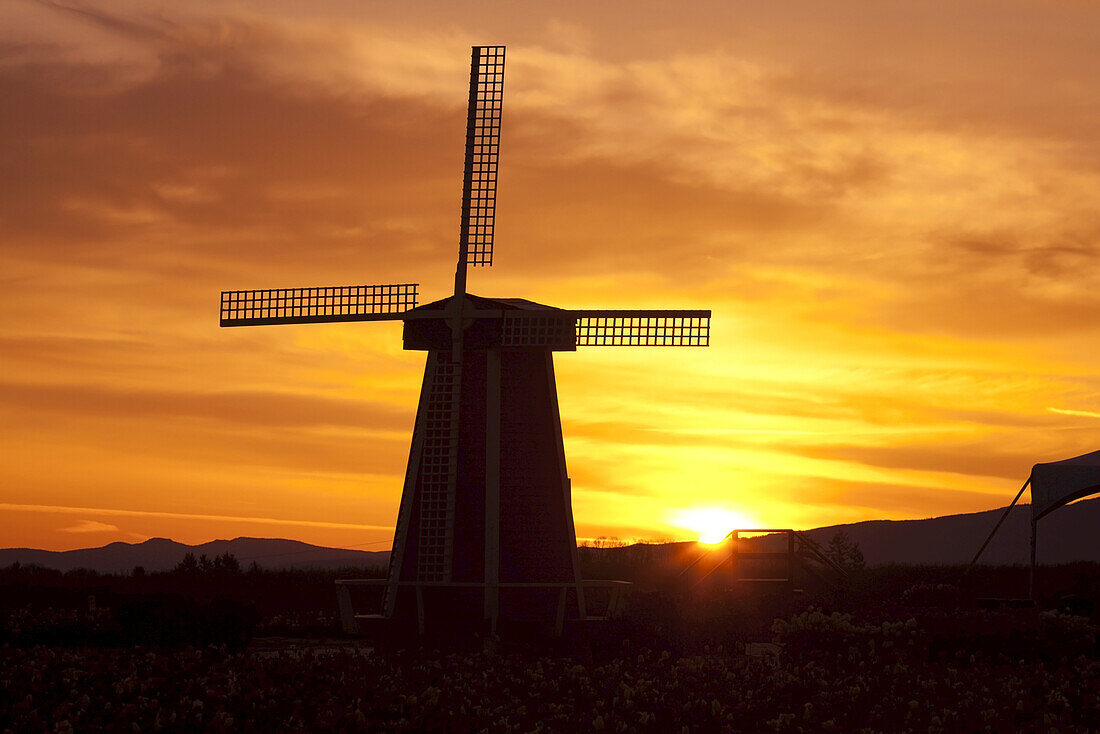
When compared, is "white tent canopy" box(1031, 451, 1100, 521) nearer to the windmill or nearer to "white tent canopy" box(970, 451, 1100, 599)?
"white tent canopy" box(970, 451, 1100, 599)

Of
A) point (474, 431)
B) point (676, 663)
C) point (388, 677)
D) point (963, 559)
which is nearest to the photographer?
point (388, 677)

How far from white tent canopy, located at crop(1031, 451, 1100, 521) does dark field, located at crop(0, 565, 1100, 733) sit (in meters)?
4.05

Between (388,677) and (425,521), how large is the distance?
10.8 meters

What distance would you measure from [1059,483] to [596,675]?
64.7ft

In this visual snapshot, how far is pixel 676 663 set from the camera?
81.9 feet

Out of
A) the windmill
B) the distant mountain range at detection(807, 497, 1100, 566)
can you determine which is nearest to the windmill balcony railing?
the windmill

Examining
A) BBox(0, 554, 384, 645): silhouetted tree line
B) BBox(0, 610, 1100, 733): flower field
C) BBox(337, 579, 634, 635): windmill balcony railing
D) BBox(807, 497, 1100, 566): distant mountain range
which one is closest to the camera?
BBox(0, 610, 1100, 733): flower field

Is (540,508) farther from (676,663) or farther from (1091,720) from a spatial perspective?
(1091,720)

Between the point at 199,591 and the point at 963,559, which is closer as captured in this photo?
the point at 199,591

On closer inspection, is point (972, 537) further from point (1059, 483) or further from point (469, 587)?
point (469, 587)

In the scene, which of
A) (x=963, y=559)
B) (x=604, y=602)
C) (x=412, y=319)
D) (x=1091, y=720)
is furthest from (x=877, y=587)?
(x=963, y=559)

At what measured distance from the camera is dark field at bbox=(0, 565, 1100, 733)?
19391mm

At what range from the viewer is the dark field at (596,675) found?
19391mm

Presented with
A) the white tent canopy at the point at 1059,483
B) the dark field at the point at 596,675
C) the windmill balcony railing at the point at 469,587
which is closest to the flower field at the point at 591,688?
the dark field at the point at 596,675
